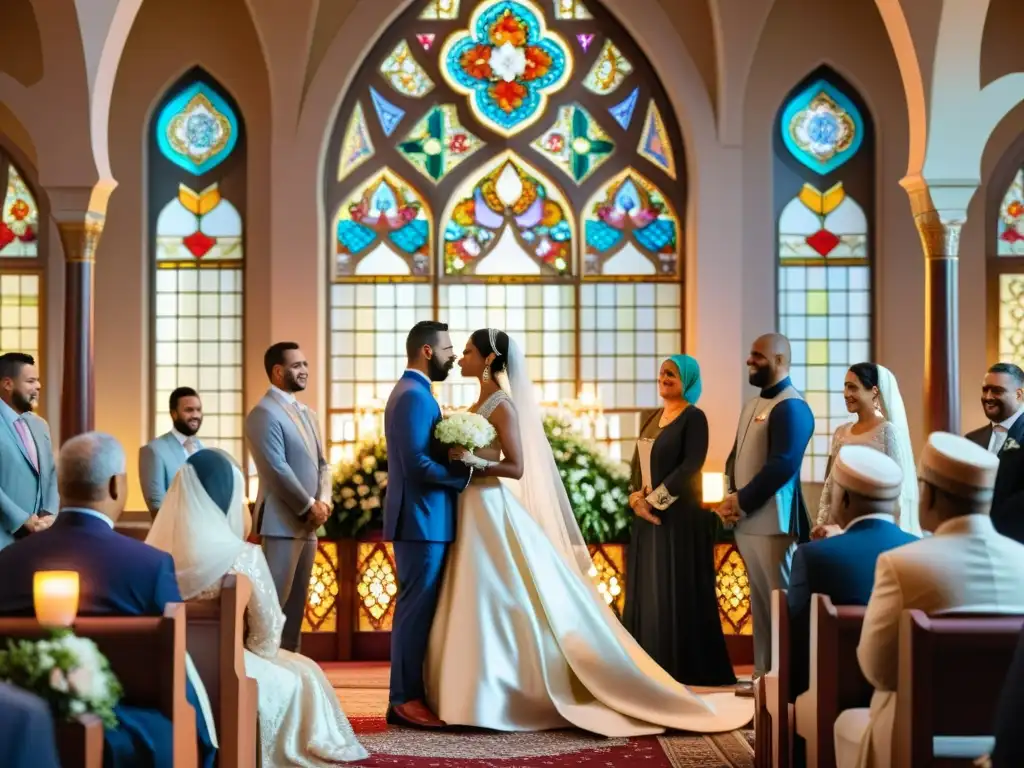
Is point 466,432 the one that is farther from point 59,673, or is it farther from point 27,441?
point 59,673

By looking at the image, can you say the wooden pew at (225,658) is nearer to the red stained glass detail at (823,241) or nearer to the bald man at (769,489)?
the bald man at (769,489)

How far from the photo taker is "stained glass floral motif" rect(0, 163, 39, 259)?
43.9ft

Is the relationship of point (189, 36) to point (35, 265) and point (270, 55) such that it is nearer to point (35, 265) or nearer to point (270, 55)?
point (270, 55)

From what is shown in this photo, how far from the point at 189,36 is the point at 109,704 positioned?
34.5 feet

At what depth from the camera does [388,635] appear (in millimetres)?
9609

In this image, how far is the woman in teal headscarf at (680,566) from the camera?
808 centimetres

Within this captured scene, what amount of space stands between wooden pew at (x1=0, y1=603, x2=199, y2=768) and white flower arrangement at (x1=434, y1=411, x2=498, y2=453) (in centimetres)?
278

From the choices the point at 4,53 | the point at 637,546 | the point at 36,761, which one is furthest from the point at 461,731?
the point at 4,53

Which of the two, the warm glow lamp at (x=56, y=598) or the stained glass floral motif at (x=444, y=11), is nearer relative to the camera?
the warm glow lamp at (x=56, y=598)

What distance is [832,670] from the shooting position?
4621 millimetres

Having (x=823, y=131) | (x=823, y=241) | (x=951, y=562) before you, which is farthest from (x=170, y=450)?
(x=823, y=131)

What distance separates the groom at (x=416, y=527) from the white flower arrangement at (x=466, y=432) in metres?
0.14

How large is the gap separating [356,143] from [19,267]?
320 cm

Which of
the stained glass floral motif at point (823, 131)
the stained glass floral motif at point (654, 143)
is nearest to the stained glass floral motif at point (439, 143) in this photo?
the stained glass floral motif at point (654, 143)
